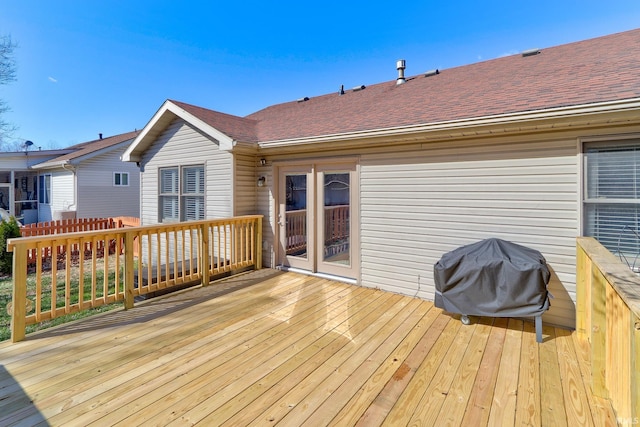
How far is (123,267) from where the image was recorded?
481 cm

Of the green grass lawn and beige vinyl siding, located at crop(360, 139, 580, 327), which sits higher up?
beige vinyl siding, located at crop(360, 139, 580, 327)

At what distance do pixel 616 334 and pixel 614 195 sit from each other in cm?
203

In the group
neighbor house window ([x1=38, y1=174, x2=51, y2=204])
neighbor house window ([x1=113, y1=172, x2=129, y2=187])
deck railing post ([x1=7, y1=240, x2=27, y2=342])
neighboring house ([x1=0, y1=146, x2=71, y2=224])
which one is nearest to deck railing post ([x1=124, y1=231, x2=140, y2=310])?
deck railing post ([x1=7, y1=240, x2=27, y2=342])

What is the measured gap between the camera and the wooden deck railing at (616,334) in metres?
1.38

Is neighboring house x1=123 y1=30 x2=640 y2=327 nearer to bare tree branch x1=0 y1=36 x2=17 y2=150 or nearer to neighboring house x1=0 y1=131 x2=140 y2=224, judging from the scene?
neighboring house x1=0 y1=131 x2=140 y2=224

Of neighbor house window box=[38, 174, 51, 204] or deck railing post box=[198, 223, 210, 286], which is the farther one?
neighbor house window box=[38, 174, 51, 204]

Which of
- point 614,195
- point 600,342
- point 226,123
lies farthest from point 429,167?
point 226,123

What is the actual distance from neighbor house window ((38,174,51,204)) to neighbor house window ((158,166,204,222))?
36.2 ft

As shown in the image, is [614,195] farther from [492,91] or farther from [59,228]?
[59,228]

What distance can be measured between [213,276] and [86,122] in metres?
26.9

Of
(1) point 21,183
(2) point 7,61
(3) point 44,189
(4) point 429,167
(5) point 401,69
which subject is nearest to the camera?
(4) point 429,167

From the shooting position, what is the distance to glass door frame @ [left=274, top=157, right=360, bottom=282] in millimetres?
4781

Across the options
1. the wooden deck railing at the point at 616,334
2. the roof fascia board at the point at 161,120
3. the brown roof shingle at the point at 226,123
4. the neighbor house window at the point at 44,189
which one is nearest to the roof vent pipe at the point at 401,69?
the brown roof shingle at the point at 226,123

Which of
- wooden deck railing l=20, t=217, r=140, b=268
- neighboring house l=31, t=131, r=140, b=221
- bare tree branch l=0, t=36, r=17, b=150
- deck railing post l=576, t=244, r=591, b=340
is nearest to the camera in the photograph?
deck railing post l=576, t=244, r=591, b=340
